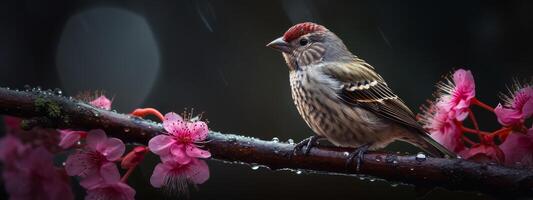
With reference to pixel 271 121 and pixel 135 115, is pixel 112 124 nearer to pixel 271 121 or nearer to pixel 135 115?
pixel 135 115

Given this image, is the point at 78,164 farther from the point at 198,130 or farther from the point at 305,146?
the point at 305,146

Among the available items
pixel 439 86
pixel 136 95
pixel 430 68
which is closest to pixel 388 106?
pixel 439 86

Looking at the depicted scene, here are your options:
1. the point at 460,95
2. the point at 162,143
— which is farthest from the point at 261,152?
the point at 460,95

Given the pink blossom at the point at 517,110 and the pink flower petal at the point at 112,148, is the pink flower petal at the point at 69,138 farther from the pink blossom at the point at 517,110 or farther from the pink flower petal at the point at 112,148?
the pink blossom at the point at 517,110

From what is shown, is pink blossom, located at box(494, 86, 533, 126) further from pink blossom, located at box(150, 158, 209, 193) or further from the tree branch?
pink blossom, located at box(150, 158, 209, 193)

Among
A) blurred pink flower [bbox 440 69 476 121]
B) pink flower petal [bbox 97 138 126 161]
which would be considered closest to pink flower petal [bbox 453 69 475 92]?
blurred pink flower [bbox 440 69 476 121]
